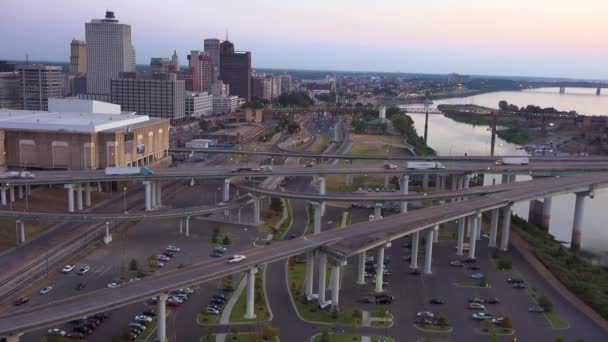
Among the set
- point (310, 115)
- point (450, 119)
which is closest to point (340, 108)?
point (310, 115)

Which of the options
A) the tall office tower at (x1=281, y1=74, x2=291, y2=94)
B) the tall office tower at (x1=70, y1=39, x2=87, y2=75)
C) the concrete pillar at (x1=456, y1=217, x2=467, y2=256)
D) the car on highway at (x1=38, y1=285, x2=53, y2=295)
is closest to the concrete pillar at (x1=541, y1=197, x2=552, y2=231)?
the concrete pillar at (x1=456, y1=217, x2=467, y2=256)

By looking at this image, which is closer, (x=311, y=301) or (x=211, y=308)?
(x=211, y=308)

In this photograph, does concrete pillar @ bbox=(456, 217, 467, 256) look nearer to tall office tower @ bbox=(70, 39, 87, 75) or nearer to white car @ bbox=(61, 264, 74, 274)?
white car @ bbox=(61, 264, 74, 274)

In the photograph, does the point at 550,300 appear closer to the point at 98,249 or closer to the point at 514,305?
the point at 514,305

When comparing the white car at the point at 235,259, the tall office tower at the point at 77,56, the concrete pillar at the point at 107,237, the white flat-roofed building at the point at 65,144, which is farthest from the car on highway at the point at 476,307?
the tall office tower at the point at 77,56

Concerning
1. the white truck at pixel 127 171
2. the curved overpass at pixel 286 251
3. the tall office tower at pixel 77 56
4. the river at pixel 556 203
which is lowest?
the river at pixel 556 203

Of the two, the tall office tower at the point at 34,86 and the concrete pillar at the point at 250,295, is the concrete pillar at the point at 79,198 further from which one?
the tall office tower at the point at 34,86
